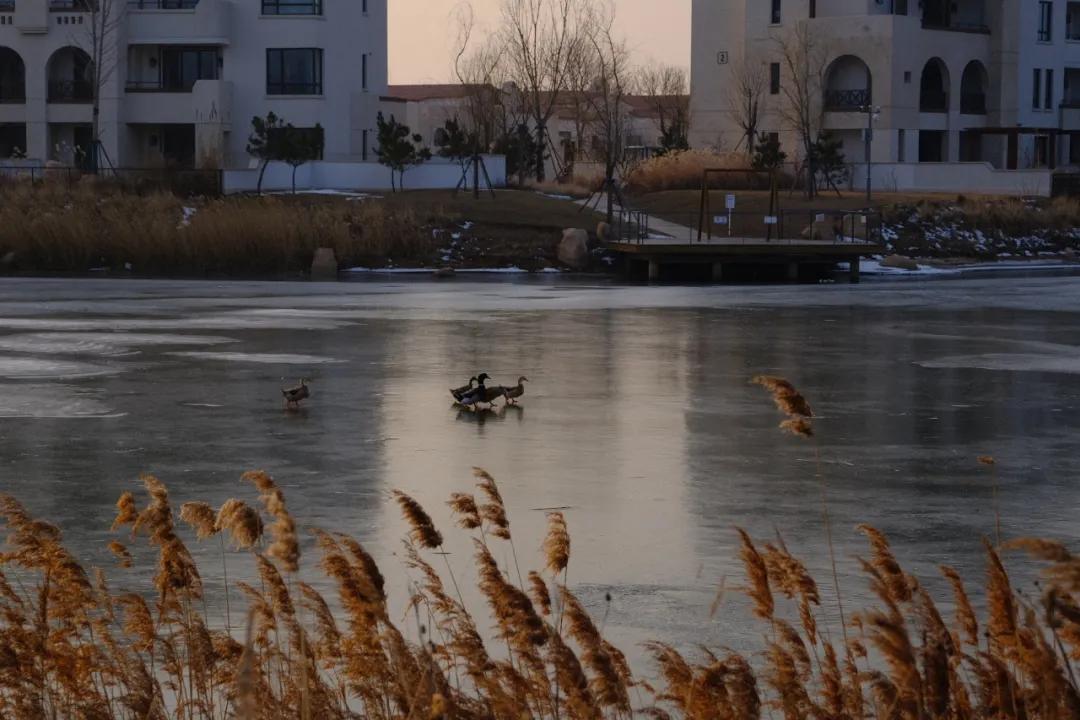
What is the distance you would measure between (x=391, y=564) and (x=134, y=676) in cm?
464

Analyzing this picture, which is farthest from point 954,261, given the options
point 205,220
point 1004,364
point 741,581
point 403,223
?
point 741,581

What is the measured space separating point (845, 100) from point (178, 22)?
29469 millimetres

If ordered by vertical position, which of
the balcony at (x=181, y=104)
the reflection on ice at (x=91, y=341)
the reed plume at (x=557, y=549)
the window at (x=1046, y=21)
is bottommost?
the reflection on ice at (x=91, y=341)

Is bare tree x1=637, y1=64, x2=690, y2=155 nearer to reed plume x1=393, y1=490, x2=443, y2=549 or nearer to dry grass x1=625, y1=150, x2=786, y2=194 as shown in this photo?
dry grass x1=625, y1=150, x2=786, y2=194

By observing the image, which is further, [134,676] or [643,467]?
[643,467]

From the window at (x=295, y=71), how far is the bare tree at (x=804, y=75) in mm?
20831

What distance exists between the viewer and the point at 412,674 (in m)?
6.57

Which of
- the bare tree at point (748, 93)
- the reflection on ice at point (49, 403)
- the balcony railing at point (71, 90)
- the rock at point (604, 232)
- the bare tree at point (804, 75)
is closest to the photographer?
the reflection on ice at point (49, 403)

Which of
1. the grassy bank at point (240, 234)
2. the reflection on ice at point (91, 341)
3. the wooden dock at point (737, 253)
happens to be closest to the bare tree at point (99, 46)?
the grassy bank at point (240, 234)

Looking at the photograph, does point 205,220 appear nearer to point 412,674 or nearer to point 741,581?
point 741,581

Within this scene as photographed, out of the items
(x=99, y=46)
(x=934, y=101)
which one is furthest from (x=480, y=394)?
(x=934, y=101)

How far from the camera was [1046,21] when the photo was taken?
279 feet

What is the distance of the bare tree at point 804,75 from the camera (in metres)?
75.8

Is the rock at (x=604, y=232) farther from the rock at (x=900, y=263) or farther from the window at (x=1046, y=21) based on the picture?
the window at (x=1046, y=21)
